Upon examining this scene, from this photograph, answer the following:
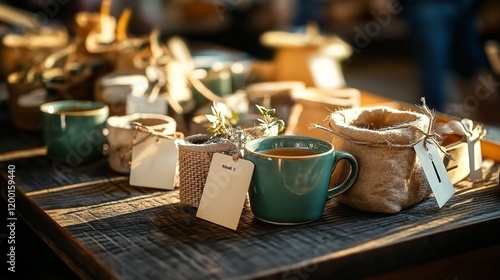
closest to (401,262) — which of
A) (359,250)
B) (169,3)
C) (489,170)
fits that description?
(359,250)

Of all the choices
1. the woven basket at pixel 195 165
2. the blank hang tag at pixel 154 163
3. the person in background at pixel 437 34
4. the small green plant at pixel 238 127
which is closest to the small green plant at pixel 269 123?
the small green plant at pixel 238 127

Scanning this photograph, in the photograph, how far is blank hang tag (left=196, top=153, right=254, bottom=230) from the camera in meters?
1.19

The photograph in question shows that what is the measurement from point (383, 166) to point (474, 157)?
320 mm

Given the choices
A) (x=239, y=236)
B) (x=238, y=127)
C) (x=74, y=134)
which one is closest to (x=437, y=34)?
(x=74, y=134)

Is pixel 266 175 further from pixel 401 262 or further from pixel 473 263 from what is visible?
pixel 473 263

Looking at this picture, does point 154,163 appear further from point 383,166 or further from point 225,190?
point 383,166

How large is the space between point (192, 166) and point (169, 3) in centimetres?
486

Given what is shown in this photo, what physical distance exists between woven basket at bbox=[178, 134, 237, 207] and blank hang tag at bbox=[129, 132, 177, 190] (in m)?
0.14

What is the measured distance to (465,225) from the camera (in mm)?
1172

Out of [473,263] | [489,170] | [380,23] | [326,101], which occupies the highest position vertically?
[380,23]

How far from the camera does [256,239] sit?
1.13 metres

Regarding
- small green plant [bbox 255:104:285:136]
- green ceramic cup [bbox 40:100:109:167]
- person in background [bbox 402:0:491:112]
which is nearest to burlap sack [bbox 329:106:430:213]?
small green plant [bbox 255:104:285:136]

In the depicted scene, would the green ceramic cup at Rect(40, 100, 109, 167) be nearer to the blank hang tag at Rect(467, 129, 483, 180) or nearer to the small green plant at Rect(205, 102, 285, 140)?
the small green plant at Rect(205, 102, 285, 140)

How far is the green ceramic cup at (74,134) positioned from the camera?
5.23 ft
